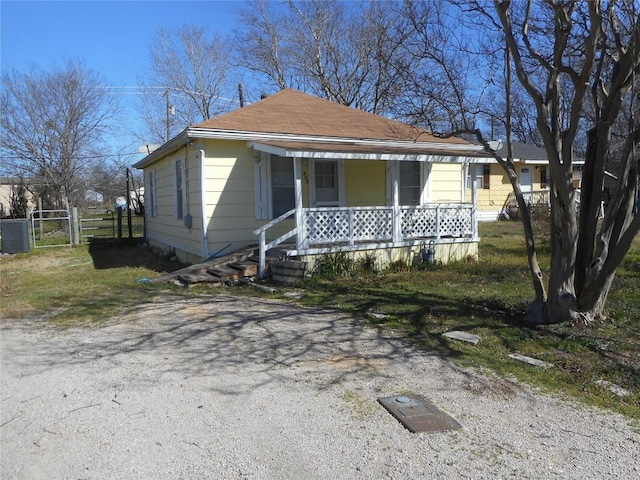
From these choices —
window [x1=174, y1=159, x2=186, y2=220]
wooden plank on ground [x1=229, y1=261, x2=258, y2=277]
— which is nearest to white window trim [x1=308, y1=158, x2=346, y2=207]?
wooden plank on ground [x1=229, y1=261, x2=258, y2=277]

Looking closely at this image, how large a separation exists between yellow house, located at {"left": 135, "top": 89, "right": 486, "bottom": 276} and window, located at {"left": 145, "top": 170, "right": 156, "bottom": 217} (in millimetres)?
3393

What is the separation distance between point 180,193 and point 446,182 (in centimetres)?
Result: 700

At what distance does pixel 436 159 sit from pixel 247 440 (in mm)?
9293

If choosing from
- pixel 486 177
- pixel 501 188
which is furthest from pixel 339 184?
pixel 501 188

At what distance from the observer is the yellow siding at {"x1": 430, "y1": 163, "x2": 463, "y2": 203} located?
13.7m

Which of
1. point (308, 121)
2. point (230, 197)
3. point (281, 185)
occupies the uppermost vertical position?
point (308, 121)

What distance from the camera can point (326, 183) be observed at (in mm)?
12578

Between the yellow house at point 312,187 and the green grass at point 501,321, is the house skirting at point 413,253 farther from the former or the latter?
the green grass at point 501,321

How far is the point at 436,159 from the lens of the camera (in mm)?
11703

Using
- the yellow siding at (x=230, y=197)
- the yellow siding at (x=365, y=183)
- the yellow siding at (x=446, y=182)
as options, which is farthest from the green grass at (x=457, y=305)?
the yellow siding at (x=365, y=183)

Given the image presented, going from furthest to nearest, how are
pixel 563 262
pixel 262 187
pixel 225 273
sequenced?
pixel 262 187 < pixel 225 273 < pixel 563 262

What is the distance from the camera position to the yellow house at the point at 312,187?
35.7 ft

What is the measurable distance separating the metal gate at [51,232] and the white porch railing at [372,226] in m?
10.2

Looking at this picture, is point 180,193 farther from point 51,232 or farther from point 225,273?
point 51,232
